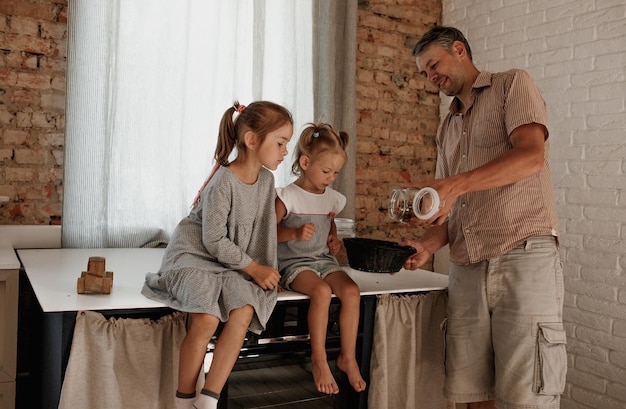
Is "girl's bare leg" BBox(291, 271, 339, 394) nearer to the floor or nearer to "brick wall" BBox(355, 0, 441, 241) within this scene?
the floor

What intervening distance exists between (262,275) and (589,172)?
1.79 m

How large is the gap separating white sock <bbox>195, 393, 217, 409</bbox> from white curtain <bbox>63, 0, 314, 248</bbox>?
52.2 inches

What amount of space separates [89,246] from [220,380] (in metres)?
1.33

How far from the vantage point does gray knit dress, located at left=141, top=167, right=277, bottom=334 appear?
1853 millimetres

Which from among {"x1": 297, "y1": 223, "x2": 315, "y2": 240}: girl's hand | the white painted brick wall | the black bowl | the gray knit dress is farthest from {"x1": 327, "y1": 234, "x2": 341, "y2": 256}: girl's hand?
the white painted brick wall

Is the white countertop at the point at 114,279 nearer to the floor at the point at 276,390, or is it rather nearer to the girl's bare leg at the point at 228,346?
the girl's bare leg at the point at 228,346

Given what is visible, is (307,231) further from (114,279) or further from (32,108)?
(32,108)

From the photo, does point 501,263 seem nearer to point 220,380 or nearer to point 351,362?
point 351,362

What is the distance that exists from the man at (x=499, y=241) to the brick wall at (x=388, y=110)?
4.65 feet

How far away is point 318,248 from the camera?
2318 mm

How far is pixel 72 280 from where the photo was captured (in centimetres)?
205

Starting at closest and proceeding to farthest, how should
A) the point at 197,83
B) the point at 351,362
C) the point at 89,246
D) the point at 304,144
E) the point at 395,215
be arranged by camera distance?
the point at 395,215 < the point at 351,362 < the point at 304,144 < the point at 89,246 < the point at 197,83

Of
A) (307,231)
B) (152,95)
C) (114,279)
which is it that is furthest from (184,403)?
(152,95)

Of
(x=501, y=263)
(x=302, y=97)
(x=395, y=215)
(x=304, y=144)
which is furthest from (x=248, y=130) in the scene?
(x=302, y=97)
